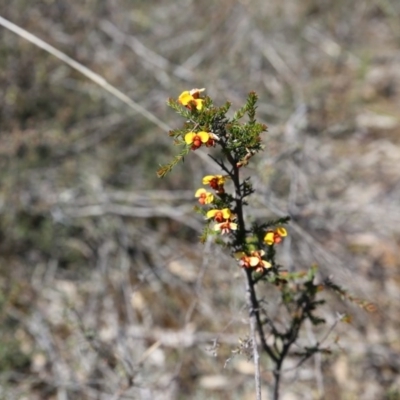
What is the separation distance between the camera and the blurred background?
3.17 m

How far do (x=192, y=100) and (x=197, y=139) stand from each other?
0.35 feet

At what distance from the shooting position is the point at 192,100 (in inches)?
59.6

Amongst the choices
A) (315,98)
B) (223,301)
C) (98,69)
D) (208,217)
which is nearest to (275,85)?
(315,98)

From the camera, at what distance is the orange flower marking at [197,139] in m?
1.47

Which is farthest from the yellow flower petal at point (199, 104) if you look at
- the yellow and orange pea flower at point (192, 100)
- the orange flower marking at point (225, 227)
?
the orange flower marking at point (225, 227)

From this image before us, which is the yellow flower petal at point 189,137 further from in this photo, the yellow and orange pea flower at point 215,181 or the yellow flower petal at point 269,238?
the yellow flower petal at point 269,238

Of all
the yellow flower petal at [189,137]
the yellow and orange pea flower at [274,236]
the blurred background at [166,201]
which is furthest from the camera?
the blurred background at [166,201]

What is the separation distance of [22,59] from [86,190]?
1101mm

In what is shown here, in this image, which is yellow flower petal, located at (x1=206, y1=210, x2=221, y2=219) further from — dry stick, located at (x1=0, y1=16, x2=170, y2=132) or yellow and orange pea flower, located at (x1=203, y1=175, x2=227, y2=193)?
dry stick, located at (x1=0, y1=16, x2=170, y2=132)

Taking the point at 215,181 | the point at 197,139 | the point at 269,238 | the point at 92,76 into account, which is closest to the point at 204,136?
the point at 197,139

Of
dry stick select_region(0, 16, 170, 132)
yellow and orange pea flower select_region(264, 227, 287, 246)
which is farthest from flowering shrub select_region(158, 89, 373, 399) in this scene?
dry stick select_region(0, 16, 170, 132)

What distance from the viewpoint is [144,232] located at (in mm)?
3793

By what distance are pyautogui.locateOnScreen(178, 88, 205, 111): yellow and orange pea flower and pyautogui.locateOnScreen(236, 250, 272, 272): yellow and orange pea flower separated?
1.48 ft

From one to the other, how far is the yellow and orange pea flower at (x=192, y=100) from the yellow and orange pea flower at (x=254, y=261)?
1.48 ft
